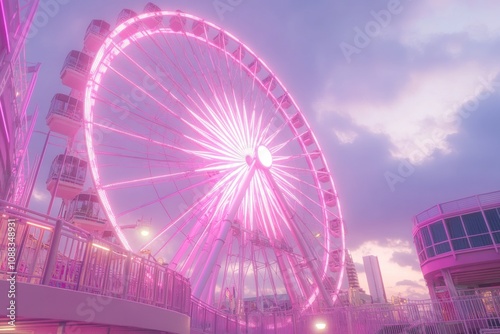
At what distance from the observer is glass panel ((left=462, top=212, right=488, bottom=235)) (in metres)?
21.4

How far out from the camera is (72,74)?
2016cm

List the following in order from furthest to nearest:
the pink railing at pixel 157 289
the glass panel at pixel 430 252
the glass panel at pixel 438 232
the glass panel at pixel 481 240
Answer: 1. the glass panel at pixel 430 252
2. the glass panel at pixel 438 232
3. the glass panel at pixel 481 240
4. the pink railing at pixel 157 289

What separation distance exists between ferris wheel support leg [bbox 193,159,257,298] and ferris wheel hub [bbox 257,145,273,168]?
785 mm

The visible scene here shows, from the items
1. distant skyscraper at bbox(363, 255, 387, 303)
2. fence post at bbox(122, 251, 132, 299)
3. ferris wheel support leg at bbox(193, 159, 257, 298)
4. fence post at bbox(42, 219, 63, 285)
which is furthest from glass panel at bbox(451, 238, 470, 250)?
distant skyscraper at bbox(363, 255, 387, 303)

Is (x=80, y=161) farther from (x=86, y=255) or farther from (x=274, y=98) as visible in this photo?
(x=86, y=255)

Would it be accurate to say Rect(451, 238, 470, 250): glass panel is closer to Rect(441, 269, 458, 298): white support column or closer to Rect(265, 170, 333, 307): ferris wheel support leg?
Rect(441, 269, 458, 298): white support column

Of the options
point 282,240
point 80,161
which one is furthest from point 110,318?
point 80,161

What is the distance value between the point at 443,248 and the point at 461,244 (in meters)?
1.10

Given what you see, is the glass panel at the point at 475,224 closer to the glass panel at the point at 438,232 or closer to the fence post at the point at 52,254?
the glass panel at the point at 438,232

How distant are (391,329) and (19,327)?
49.7ft

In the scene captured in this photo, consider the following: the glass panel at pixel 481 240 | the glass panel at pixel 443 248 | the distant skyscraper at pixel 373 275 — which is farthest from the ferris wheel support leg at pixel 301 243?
the distant skyscraper at pixel 373 275

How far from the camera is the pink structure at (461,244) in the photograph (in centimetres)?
2095

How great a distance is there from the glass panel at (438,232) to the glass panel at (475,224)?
1322 mm

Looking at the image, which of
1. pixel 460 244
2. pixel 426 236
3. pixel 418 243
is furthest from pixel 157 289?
pixel 418 243
